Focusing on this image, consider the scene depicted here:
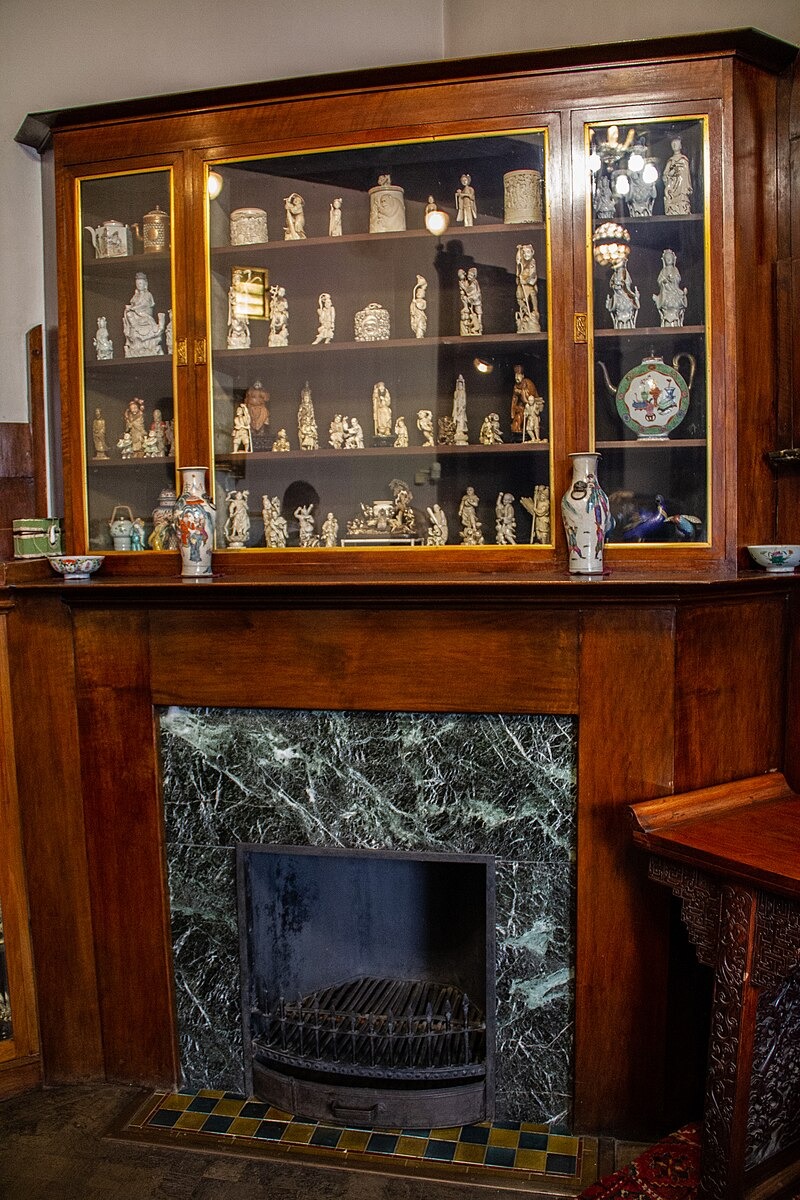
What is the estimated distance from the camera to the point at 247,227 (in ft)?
7.56

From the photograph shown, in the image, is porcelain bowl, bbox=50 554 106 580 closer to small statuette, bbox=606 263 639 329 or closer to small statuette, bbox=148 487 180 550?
small statuette, bbox=148 487 180 550

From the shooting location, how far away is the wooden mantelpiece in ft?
6.43

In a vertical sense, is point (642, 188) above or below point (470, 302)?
above

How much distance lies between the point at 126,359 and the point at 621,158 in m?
1.30

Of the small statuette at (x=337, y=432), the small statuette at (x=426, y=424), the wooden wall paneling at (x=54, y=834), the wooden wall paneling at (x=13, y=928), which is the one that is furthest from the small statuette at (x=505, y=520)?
the wooden wall paneling at (x=13, y=928)

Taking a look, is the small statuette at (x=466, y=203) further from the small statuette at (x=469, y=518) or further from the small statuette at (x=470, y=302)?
the small statuette at (x=469, y=518)

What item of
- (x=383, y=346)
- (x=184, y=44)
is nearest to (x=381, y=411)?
(x=383, y=346)

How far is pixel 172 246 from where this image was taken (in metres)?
2.28

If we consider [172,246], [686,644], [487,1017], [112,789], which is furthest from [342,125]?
[487,1017]

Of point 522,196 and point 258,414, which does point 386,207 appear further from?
point 258,414

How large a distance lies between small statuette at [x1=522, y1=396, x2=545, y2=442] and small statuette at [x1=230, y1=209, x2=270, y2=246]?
804 mm

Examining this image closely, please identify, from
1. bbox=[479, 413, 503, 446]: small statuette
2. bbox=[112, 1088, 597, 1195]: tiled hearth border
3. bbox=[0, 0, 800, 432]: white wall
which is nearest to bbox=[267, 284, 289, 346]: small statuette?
bbox=[479, 413, 503, 446]: small statuette

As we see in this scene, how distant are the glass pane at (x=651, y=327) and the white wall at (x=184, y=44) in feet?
1.78

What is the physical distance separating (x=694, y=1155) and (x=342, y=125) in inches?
95.6
